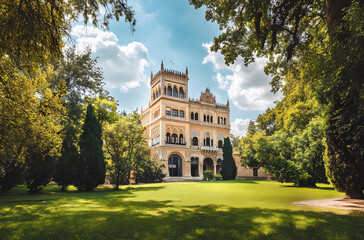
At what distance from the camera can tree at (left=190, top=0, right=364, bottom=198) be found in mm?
5875

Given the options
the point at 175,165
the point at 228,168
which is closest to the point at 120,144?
the point at 228,168

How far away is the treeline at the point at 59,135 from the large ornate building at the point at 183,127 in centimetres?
1085

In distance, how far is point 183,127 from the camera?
41.5 m

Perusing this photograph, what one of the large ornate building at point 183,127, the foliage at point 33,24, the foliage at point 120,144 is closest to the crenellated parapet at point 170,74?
the large ornate building at point 183,127

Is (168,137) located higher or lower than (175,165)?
higher

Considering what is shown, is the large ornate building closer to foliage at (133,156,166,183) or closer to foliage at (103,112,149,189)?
foliage at (133,156,166,183)

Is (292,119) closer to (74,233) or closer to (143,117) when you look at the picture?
(74,233)

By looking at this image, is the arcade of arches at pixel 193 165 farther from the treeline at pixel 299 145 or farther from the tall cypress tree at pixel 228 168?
the treeline at pixel 299 145

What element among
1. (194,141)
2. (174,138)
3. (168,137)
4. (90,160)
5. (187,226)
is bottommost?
(187,226)

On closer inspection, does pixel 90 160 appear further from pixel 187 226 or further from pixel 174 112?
pixel 174 112

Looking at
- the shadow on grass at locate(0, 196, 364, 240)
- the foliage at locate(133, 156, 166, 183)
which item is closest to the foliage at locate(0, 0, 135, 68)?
the shadow on grass at locate(0, 196, 364, 240)

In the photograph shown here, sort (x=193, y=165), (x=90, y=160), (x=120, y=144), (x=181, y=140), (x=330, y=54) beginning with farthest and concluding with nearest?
1. (x=193, y=165)
2. (x=181, y=140)
3. (x=120, y=144)
4. (x=90, y=160)
5. (x=330, y=54)

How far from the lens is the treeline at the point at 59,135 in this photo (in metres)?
8.09

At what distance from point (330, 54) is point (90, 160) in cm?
1653
